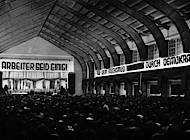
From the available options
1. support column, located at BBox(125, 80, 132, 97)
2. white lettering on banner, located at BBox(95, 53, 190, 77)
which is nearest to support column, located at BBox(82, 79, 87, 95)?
support column, located at BBox(125, 80, 132, 97)

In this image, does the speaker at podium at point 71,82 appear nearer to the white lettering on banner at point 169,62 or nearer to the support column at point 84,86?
the support column at point 84,86

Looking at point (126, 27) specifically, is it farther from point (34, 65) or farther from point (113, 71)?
point (34, 65)

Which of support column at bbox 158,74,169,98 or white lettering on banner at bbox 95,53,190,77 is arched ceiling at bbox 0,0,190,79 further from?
support column at bbox 158,74,169,98

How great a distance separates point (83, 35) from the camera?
39.1 meters

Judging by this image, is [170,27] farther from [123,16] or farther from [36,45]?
[36,45]

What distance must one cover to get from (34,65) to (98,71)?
9589 mm

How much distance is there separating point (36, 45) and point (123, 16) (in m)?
22.0

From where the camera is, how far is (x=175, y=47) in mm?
27344

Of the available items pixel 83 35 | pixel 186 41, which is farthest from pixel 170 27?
pixel 83 35

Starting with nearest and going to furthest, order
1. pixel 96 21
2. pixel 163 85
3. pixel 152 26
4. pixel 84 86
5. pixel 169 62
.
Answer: pixel 169 62, pixel 152 26, pixel 163 85, pixel 96 21, pixel 84 86

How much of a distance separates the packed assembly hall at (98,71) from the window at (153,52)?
0.32 feet

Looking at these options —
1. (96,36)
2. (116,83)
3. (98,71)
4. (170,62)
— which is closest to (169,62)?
(170,62)

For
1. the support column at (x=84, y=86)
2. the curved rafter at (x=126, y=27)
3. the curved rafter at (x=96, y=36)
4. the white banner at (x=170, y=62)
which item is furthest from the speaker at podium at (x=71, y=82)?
the white banner at (x=170, y=62)

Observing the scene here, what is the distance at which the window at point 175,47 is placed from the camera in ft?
87.7
